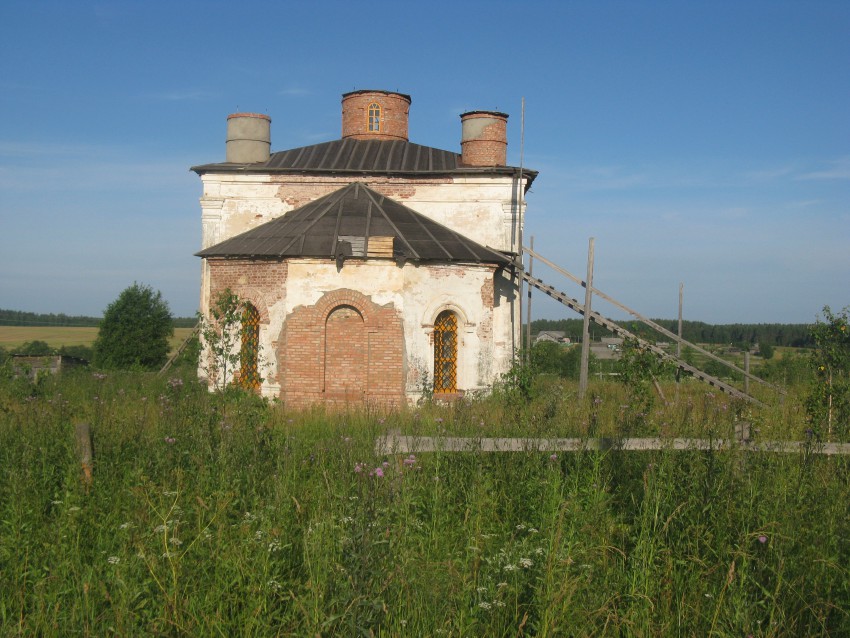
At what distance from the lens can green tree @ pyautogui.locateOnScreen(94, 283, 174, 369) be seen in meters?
26.2

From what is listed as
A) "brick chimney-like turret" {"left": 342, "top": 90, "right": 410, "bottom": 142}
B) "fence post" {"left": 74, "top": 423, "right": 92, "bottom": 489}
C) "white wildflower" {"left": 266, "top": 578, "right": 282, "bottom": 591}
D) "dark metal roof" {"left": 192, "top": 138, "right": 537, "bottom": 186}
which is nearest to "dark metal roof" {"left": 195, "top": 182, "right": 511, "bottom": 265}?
"dark metal roof" {"left": 192, "top": 138, "right": 537, "bottom": 186}

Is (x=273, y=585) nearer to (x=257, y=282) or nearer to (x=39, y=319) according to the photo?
(x=257, y=282)

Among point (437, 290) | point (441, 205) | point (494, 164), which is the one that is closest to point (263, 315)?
point (437, 290)

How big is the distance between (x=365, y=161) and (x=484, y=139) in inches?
131

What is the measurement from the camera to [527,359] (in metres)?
17.1

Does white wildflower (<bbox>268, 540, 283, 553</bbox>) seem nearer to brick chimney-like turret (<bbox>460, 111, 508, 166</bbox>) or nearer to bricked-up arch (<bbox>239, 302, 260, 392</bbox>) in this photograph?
bricked-up arch (<bbox>239, 302, 260, 392</bbox>)

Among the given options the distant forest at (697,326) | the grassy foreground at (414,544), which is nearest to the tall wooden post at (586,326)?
the grassy foreground at (414,544)

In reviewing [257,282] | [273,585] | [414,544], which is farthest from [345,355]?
[273,585]

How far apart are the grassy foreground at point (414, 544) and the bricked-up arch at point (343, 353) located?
26.3 ft

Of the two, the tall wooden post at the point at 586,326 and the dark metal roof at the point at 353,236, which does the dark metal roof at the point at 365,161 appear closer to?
the dark metal roof at the point at 353,236

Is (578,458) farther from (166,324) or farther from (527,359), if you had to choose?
(166,324)

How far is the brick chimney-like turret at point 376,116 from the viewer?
2183 centimetres

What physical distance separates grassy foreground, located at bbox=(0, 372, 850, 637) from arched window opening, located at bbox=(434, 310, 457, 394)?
943 centimetres

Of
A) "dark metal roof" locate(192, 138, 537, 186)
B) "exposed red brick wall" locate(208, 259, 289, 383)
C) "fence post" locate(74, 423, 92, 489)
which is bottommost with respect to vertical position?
"fence post" locate(74, 423, 92, 489)
